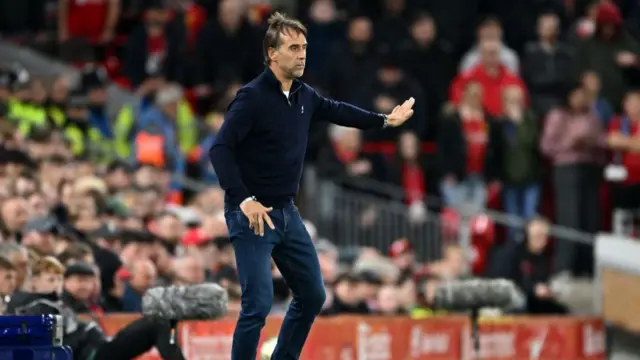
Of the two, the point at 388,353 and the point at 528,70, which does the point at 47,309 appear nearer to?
the point at 388,353

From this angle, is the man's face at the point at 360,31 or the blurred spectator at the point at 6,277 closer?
the blurred spectator at the point at 6,277

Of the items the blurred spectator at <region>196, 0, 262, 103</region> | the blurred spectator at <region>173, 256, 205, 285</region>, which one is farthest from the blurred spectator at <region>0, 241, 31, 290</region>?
the blurred spectator at <region>196, 0, 262, 103</region>

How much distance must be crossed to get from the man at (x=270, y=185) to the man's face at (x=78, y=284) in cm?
218

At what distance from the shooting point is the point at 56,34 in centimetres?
2211

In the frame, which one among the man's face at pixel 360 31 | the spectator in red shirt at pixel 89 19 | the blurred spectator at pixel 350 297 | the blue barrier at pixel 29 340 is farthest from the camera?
the spectator in red shirt at pixel 89 19

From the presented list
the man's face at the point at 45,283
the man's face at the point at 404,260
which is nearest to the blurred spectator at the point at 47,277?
the man's face at the point at 45,283

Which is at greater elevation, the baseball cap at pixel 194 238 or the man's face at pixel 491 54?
the man's face at pixel 491 54

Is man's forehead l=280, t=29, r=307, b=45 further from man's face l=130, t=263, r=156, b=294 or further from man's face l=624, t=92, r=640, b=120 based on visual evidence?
man's face l=624, t=92, r=640, b=120

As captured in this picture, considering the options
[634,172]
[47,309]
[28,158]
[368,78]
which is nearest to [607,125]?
[634,172]

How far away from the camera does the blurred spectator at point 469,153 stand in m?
18.7

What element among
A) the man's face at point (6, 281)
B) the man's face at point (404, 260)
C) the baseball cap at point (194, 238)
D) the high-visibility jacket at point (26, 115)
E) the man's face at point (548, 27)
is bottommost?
the man's face at point (404, 260)

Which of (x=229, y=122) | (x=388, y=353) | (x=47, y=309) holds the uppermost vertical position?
(x=229, y=122)

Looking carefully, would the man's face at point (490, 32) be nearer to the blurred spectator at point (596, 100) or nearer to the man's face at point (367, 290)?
the blurred spectator at point (596, 100)

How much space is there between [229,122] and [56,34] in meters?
13.2
